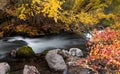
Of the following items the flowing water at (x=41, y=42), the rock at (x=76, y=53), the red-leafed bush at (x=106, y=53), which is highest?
the red-leafed bush at (x=106, y=53)

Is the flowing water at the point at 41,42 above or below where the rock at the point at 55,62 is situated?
below

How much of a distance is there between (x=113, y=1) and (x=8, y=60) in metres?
8.65

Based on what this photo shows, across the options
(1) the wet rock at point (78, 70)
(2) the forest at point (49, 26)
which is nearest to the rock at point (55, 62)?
(2) the forest at point (49, 26)

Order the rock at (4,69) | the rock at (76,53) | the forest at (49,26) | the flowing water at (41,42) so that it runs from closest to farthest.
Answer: the rock at (4,69), the forest at (49,26), the rock at (76,53), the flowing water at (41,42)

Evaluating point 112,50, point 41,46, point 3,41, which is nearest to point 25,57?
point 41,46

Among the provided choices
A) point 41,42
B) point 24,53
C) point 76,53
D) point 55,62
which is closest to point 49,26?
point 41,42

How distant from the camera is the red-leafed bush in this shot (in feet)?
25.4

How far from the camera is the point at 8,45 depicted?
14.7m

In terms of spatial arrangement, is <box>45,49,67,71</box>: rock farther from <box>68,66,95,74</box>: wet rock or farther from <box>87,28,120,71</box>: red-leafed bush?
<box>87,28,120,71</box>: red-leafed bush

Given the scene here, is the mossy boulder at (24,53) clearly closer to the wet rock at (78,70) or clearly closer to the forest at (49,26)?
the forest at (49,26)

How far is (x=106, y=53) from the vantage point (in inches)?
304

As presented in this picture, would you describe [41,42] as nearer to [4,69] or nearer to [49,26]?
[49,26]

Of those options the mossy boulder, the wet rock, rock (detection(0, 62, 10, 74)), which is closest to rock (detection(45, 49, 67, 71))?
the wet rock

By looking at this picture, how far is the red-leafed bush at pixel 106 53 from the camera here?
7.74 metres
